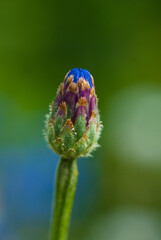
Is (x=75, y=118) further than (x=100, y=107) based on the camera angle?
No

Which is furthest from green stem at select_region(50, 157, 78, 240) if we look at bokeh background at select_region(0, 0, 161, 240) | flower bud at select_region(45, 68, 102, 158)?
bokeh background at select_region(0, 0, 161, 240)

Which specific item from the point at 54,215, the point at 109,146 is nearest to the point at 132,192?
the point at 109,146

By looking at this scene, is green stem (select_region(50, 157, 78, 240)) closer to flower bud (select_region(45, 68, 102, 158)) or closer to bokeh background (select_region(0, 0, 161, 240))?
flower bud (select_region(45, 68, 102, 158))

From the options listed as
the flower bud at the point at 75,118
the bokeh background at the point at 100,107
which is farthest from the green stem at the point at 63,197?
the bokeh background at the point at 100,107

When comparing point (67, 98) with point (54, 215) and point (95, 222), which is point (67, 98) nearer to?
point (54, 215)

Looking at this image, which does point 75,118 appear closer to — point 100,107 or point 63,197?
point 63,197

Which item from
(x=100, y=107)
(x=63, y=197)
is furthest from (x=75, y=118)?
(x=100, y=107)
